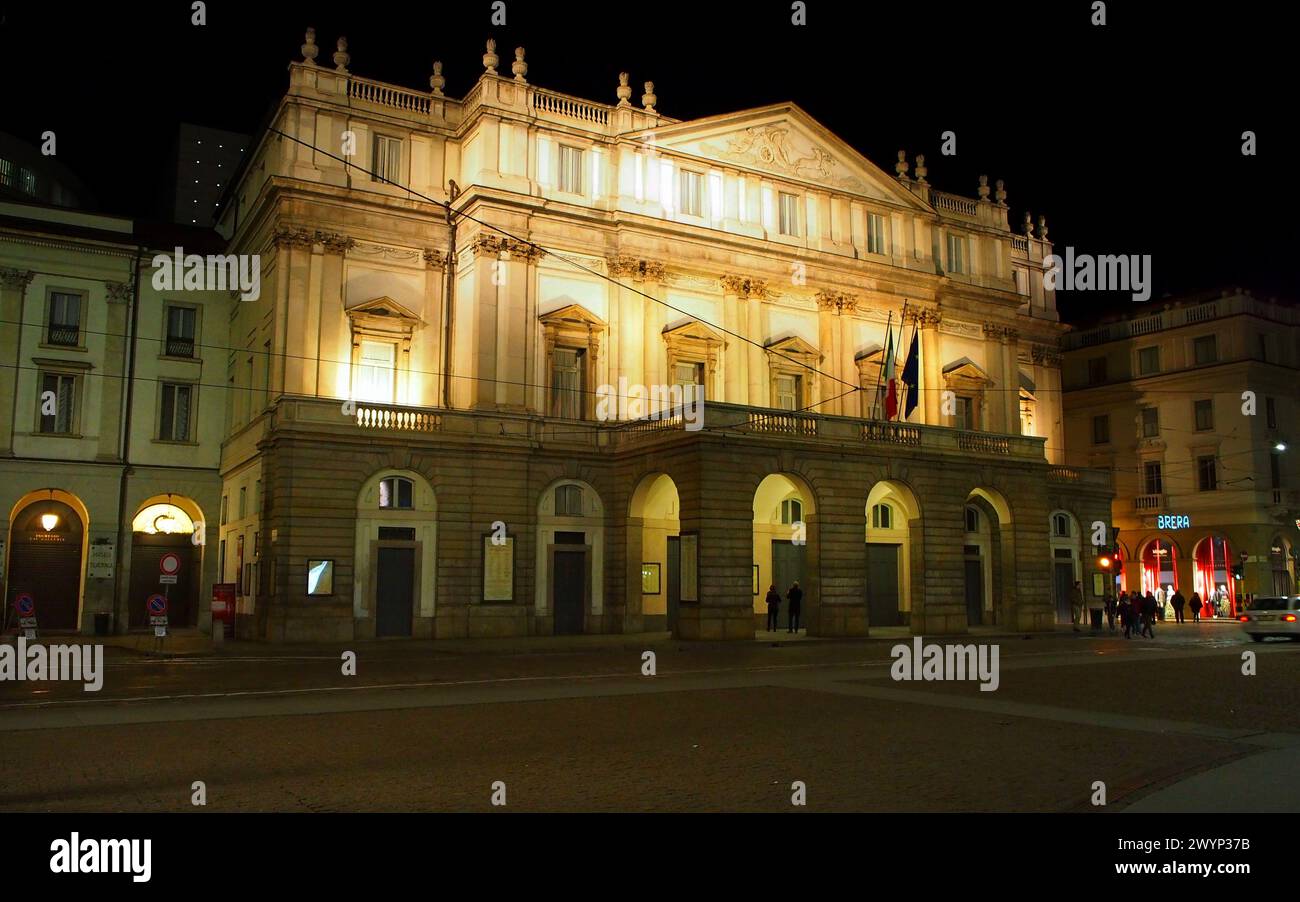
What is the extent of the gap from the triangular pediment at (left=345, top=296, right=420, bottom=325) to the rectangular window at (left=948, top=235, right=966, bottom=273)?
26.0 meters

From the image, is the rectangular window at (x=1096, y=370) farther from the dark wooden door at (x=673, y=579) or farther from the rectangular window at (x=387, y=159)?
the rectangular window at (x=387, y=159)

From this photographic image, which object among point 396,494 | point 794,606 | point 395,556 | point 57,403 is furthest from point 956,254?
point 57,403

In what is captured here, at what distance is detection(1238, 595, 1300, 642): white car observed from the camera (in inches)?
1471

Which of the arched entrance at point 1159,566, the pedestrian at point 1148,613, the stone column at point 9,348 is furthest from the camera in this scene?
the arched entrance at point 1159,566

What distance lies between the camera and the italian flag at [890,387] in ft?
132

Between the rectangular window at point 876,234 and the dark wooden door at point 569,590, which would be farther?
the rectangular window at point 876,234

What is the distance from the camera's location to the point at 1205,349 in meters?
59.2

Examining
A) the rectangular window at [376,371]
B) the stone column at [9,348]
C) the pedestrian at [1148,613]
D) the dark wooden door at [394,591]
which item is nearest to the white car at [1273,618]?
the pedestrian at [1148,613]

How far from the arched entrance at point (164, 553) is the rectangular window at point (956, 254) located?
35470 mm

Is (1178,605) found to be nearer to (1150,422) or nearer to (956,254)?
(1150,422)

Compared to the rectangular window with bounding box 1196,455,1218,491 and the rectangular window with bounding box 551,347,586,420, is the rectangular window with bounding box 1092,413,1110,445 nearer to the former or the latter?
the rectangular window with bounding box 1196,455,1218,491

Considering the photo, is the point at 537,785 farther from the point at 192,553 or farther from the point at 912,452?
the point at 192,553

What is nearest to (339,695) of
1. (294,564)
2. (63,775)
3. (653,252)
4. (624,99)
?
(63,775)
